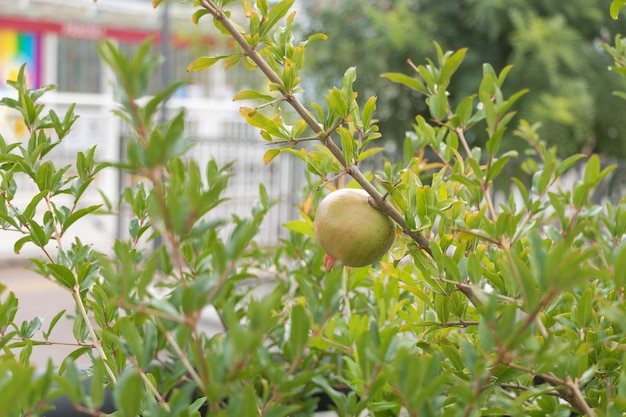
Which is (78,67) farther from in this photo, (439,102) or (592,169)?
(592,169)

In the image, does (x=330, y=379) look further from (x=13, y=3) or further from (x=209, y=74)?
(x=209, y=74)

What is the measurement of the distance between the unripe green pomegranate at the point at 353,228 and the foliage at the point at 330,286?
0.04 feet

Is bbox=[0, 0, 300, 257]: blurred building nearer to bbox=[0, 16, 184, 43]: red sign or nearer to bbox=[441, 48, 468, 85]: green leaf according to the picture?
bbox=[0, 16, 184, 43]: red sign

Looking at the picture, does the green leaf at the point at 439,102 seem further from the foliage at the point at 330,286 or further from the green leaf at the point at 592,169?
the green leaf at the point at 592,169

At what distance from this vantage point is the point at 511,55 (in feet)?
12.3

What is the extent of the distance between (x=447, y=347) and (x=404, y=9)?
10.7ft

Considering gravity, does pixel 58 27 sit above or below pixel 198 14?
above

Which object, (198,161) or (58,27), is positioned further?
(58,27)

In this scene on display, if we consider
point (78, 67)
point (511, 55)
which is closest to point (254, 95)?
point (511, 55)

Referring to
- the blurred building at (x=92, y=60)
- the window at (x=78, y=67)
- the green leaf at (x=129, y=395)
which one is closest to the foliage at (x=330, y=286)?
the green leaf at (x=129, y=395)

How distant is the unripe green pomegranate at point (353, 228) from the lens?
57cm

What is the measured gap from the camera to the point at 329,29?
13.2 feet

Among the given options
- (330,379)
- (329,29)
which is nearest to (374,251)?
(330,379)

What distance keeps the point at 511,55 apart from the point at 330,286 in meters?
3.53
